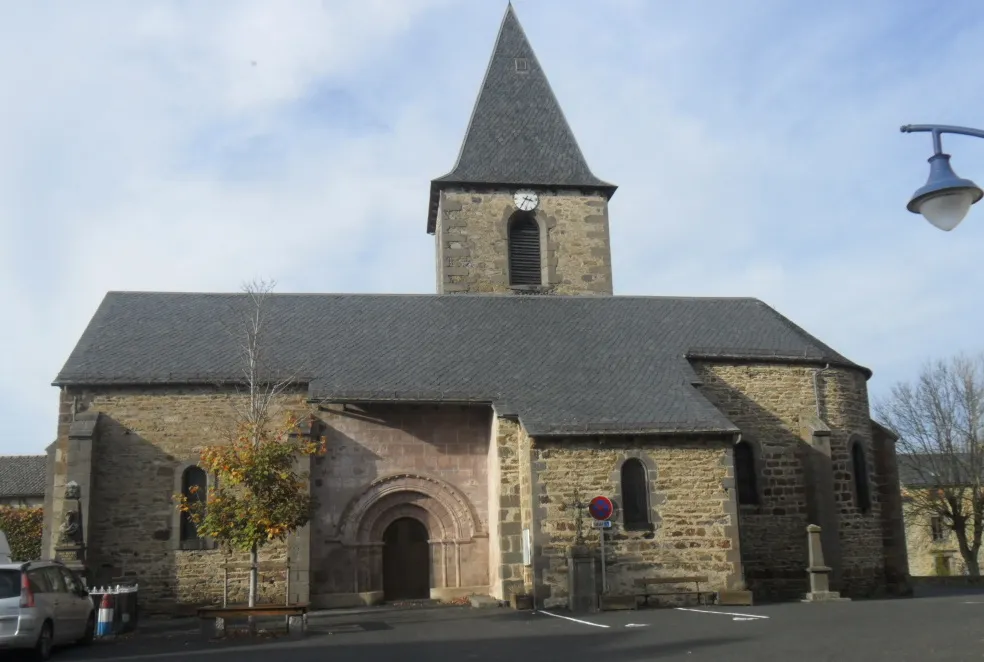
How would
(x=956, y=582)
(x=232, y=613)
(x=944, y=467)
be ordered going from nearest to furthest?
(x=232, y=613) → (x=956, y=582) → (x=944, y=467)

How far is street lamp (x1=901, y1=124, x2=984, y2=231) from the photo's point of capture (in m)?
6.37

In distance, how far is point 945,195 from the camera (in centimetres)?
641

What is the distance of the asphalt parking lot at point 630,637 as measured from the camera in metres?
10.3

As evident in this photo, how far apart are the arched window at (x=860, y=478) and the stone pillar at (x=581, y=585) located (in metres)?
7.55

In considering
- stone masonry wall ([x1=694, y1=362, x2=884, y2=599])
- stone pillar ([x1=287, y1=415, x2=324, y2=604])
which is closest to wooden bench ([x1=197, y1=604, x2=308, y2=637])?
stone pillar ([x1=287, y1=415, x2=324, y2=604])

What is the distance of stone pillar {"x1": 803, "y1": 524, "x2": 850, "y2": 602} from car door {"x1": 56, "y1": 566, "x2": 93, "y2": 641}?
1242cm

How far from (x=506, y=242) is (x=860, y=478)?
10.8m

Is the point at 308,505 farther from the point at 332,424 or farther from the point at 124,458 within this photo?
the point at 124,458

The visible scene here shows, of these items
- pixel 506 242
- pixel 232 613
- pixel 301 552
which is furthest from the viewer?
pixel 506 242

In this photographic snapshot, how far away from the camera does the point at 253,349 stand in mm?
19969

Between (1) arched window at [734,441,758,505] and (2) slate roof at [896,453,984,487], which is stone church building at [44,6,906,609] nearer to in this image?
(1) arched window at [734,441,758,505]

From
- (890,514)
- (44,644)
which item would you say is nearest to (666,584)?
(890,514)

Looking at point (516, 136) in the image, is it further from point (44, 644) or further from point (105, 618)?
point (44, 644)

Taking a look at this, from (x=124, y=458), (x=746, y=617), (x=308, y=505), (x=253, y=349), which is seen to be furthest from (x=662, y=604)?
(x=124, y=458)
